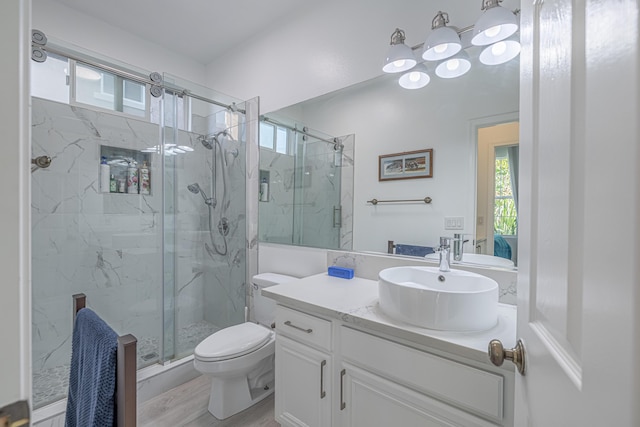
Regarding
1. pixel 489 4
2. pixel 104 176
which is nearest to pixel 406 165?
pixel 489 4

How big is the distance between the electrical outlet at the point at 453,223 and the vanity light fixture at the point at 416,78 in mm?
734

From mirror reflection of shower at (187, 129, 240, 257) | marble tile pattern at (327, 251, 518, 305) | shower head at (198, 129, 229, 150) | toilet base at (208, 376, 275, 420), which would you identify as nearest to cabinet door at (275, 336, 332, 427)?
toilet base at (208, 376, 275, 420)

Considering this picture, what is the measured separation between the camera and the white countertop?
886 mm

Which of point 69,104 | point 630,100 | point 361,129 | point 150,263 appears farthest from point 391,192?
point 69,104

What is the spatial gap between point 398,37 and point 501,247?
1188mm

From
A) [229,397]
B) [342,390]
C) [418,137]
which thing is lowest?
[229,397]

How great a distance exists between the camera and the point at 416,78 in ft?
4.98

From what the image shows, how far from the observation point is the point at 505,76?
1.27 meters

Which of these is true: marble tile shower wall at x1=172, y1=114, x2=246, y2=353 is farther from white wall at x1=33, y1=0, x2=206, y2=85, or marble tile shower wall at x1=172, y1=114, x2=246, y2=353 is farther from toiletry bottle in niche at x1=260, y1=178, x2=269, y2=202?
white wall at x1=33, y1=0, x2=206, y2=85

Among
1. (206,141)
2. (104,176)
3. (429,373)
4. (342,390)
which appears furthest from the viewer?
(206,141)

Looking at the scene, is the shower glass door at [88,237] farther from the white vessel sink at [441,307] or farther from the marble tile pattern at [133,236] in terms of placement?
the white vessel sink at [441,307]

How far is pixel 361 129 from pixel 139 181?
1.92 m

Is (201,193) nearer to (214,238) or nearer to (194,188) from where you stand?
(194,188)

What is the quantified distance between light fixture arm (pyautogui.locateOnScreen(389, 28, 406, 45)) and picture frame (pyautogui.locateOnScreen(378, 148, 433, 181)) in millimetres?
582
